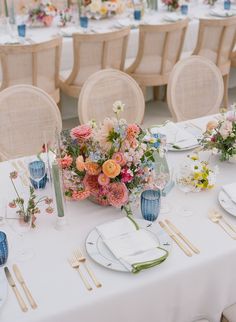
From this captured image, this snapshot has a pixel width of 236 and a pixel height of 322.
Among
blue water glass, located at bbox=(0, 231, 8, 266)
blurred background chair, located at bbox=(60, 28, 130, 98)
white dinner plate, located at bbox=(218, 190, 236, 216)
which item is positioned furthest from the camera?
blurred background chair, located at bbox=(60, 28, 130, 98)

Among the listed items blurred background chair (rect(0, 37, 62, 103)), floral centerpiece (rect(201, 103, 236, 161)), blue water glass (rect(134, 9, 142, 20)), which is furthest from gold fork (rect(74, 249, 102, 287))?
blue water glass (rect(134, 9, 142, 20))

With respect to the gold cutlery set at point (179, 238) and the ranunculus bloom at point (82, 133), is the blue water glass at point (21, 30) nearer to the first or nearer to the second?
the ranunculus bloom at point (82, 133)

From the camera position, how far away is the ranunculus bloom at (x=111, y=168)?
5.61 ft

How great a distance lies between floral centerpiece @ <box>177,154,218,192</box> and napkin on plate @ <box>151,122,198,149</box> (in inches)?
12.7

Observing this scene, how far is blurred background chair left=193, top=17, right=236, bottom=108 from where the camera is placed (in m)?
4.01

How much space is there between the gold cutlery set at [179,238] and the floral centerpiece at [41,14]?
10.2ft

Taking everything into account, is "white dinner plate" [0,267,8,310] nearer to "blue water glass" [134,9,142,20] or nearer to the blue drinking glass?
the blue drinking glass

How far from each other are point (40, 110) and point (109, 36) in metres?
1.30

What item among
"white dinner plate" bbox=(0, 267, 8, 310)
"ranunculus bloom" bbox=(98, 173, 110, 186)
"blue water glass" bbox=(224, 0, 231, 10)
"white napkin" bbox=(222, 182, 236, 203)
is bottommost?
"white dinner plate" bbox=(0, 267, 8, 310)

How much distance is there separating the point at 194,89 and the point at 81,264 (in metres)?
1.74

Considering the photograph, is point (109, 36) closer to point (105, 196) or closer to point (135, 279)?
point (105, 196)

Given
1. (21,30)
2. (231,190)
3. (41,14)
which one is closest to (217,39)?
(41,14)

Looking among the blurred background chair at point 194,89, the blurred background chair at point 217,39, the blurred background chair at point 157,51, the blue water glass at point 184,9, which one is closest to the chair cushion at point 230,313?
the blurred background chair at point 194,89

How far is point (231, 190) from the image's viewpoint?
1.94m
